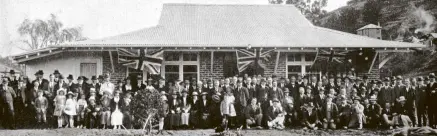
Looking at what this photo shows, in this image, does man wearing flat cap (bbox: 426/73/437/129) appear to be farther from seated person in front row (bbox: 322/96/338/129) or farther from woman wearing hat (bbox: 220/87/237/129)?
woman wearing hat (bbox: 220/87/237/129)

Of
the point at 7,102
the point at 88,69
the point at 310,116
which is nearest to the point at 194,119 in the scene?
the point at 310,116

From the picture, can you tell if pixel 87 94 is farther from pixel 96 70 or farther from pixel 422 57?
pixel 422 57

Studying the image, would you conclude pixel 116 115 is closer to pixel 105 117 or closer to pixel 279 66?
pixel 105 117

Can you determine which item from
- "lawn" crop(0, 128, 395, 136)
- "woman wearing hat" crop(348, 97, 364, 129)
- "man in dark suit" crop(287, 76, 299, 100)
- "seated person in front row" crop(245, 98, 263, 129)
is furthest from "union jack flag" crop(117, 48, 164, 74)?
"woman wearing hat" crop(348, 97, 364, 129)

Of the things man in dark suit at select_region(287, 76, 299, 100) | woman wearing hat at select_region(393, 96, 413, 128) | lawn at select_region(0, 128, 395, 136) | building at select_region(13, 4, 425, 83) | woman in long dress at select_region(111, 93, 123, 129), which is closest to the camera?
lawn at select_region(0, 128, 395, 136)

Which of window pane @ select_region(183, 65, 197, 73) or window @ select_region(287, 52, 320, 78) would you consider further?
window @ select_region(287, 52, 320, 78)

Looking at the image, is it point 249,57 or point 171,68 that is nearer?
point 249,57

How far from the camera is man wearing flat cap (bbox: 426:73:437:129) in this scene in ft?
36.5

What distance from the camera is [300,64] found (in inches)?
601

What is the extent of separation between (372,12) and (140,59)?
3007cm

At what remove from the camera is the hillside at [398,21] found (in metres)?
29.6

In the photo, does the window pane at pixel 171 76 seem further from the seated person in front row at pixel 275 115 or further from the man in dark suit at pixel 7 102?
the man in dark suit at pixel 7 102

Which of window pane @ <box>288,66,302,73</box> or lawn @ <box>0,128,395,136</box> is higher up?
window pane @ <box>288,66,302,73</box>

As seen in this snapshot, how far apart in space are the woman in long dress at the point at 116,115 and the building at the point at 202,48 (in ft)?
9.63
